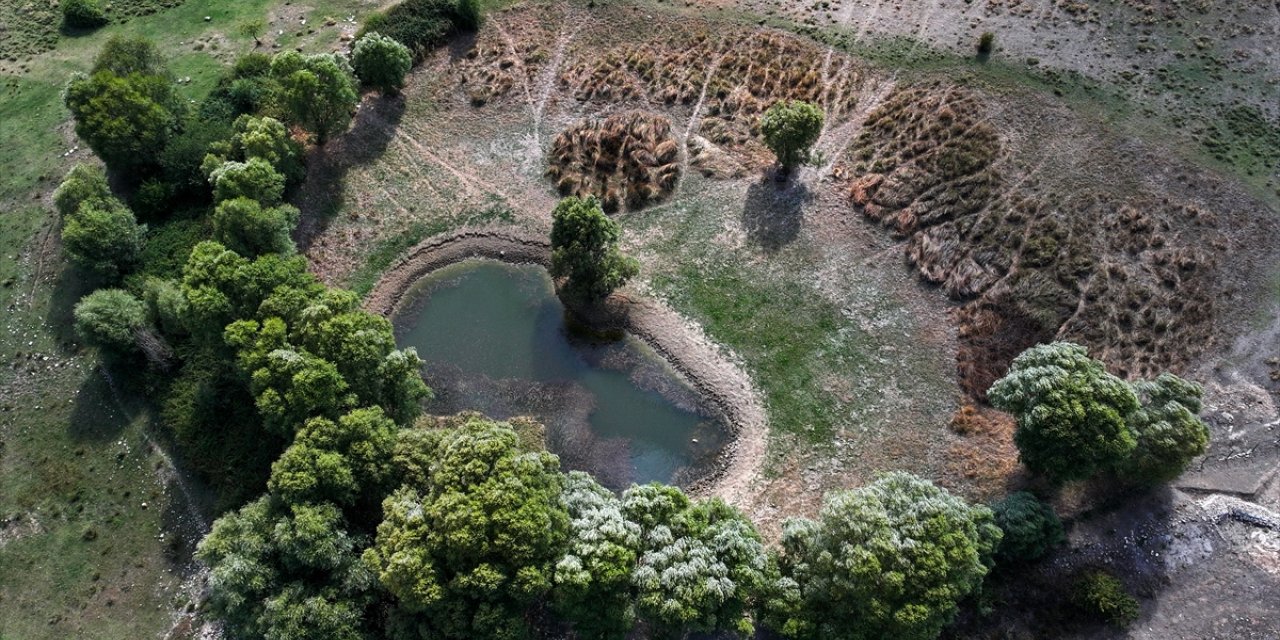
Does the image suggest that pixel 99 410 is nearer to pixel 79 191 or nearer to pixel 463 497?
pixel 79 191

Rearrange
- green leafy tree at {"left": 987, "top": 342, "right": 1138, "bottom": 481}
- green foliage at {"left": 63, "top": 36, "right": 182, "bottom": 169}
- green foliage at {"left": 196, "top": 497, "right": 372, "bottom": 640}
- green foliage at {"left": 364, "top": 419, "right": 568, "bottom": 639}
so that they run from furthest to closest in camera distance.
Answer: green foliage at {"left": 63, "top": 36, "right": 182, "bottom": 169} → green leafy tree at {"left": 987, "top": 342, "right": 1138, "bottom": 481} → green foliage at {"left": 196, "top": 497, "right": 372, "bottom": 640} → green foliage at {"left": 364, "top": 419, "right": 568, "bottom": 639}

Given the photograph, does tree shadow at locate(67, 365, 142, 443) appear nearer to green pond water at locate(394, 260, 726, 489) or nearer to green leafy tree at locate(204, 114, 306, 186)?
green leafy tree at locate(204, 114, 306, 186)

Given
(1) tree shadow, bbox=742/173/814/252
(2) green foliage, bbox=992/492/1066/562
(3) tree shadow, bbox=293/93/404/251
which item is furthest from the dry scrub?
(3) tree shadow, bbox=293/93/404/251

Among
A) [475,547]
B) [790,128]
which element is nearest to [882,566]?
[475,547]

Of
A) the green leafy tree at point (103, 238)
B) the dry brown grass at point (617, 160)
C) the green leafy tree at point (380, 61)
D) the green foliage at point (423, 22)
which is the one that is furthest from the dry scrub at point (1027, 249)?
the green leafy tree at point (103, 238)

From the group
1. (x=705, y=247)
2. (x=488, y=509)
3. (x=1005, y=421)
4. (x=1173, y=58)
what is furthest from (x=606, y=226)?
(x=1173, y=58)

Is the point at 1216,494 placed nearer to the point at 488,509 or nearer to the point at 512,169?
the point at 488,509
